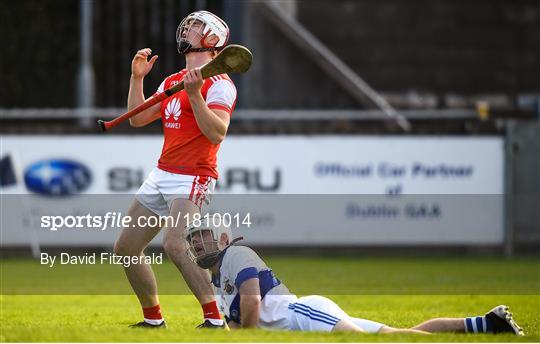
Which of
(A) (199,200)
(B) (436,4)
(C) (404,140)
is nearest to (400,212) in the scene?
(C) (404,140)

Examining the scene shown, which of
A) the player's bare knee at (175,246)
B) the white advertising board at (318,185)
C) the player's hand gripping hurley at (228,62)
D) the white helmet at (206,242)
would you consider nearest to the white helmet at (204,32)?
the player's hand gripping hurley at (228,62)

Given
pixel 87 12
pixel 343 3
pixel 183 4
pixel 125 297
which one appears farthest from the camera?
A: pixel 343 3

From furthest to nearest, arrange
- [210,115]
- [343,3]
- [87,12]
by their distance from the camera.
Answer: [343,3] < [87,12] < [210,115]

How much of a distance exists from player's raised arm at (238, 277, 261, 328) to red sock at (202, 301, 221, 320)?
93cm

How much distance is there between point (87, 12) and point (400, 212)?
5.90 meters

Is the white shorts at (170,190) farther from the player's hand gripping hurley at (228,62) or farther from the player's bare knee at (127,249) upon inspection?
the player's hand gripping hurley at (228,62)

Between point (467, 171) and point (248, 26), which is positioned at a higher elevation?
point (248, 26)

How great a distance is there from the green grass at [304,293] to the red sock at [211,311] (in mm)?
237

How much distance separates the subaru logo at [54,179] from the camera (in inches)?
765

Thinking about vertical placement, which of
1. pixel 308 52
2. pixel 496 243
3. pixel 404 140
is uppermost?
pixel 308 52

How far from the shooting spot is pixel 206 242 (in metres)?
8.88

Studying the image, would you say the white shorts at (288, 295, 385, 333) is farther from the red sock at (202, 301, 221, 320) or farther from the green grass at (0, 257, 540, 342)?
the red sock at (202, 301, 221, 320)

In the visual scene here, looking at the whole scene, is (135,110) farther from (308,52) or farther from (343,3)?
(343,3)

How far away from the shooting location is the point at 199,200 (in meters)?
9.82
